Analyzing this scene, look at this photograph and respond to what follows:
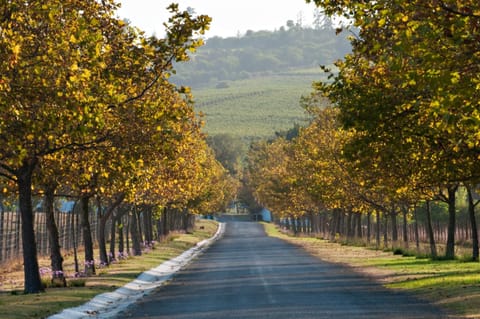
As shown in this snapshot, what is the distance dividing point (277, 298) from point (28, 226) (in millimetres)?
7453

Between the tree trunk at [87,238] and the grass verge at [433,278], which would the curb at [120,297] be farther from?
the grass verge at [433,278]

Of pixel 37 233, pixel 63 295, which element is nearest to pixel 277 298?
pixel 63 295

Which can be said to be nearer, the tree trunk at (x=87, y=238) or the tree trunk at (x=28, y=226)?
the tree trunk at (x=28, y=226)

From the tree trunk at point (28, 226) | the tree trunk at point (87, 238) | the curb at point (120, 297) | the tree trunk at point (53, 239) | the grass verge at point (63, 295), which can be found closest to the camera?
the grass verge at point (63, 295)

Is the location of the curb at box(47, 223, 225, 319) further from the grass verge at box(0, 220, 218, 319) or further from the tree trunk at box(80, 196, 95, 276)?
the tree trunk at box(80, 196, 95, 276)

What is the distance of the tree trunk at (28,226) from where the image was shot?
87.9ft

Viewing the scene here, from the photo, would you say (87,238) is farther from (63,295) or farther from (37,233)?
(37,233)

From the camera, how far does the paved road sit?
20.8m

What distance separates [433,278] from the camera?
31203 millimetres

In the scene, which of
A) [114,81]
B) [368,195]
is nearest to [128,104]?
[114,81]

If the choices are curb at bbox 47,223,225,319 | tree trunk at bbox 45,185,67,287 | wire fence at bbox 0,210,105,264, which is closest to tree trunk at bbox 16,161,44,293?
curb at bbox 47,223,225,319

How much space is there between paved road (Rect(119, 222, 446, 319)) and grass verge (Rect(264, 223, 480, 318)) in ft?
2.25

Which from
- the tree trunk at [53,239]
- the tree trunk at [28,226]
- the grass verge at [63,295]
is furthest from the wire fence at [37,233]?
the tree trunk at [28,226]

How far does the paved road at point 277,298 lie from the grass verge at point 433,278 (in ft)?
2.25
